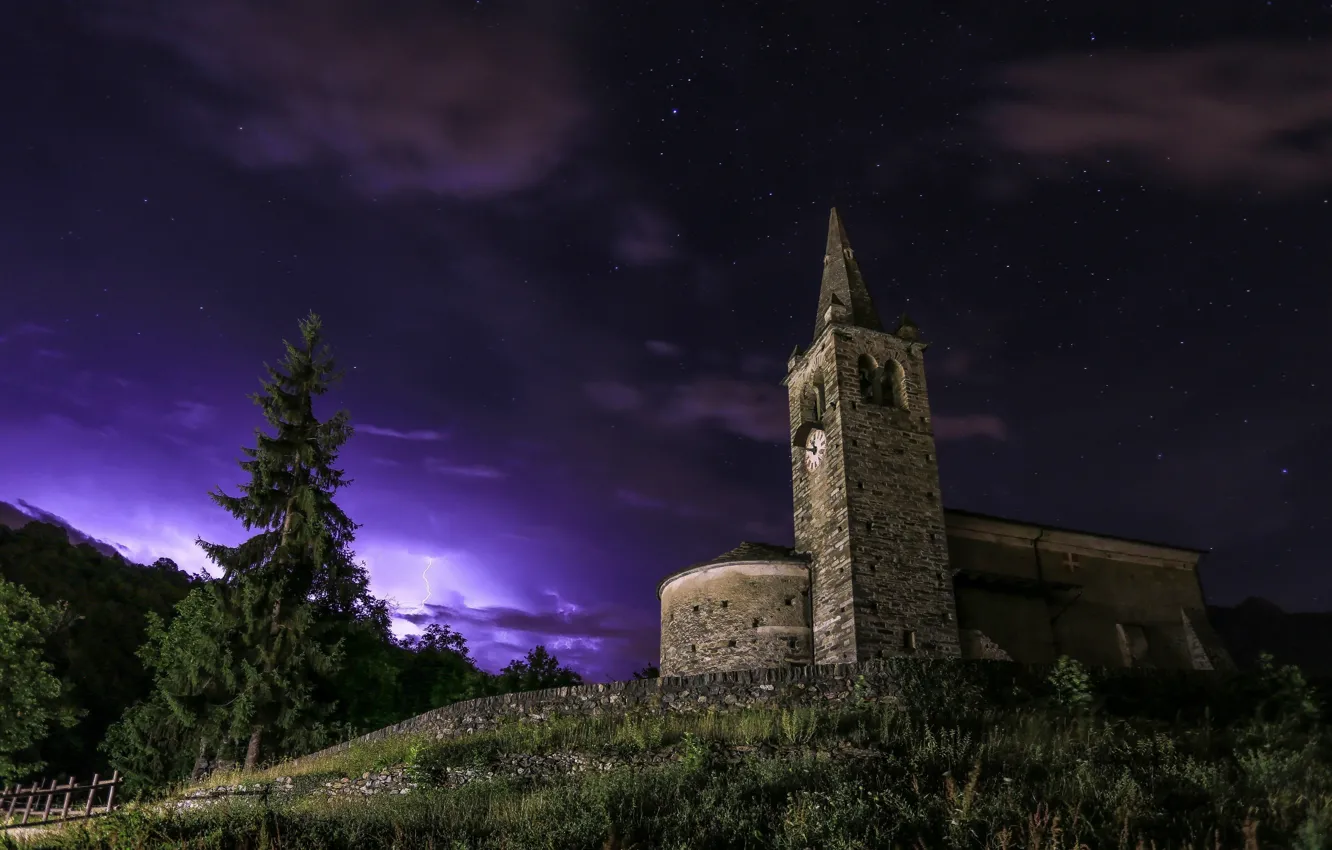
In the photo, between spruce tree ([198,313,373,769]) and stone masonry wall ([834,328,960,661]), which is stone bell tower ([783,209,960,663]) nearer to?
stone masonry wall ([834,328,960,661])

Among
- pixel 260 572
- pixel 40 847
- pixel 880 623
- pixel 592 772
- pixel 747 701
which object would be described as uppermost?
pixel 260 572

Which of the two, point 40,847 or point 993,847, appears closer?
point 993,847

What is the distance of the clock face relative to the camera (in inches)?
1120

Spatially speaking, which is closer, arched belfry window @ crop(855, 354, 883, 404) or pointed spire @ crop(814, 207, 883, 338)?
arched belfry window @ crop(855, 354, 883, 404)

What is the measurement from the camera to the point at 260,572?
28172 millimetres

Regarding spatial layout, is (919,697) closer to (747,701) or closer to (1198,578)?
(747,701)

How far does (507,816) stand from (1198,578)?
1178 inches

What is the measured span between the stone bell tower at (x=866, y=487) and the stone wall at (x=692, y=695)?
7.19 m

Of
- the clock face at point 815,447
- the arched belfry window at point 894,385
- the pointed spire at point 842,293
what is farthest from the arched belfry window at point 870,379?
the clock face at point 815,447

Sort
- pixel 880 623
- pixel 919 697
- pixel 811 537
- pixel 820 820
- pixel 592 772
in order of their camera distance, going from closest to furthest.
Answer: pixel 820 820 < pixel 592 772 < pixel 919 697 < pixel 880 623 < pixel 811 537

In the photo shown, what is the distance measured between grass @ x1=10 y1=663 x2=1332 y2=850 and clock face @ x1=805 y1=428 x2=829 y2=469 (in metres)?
13.4

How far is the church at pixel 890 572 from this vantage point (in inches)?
992

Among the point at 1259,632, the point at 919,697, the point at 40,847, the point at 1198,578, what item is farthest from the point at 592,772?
the point at 1259,632

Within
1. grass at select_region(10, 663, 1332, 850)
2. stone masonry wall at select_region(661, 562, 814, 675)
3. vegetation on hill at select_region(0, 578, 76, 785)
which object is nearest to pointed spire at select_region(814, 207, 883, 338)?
stone masonry wall at select_region(661, 562, 814, 675)
